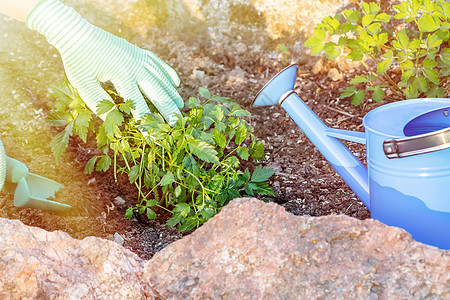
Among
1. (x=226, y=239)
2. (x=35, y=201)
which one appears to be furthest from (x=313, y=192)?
(x=35, y=201)

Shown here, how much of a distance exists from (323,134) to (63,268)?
0.80 meters

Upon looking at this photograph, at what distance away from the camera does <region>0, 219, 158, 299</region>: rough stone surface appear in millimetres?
879

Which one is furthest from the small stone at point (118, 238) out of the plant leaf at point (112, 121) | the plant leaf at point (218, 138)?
the plant leaf at point (218, 138)

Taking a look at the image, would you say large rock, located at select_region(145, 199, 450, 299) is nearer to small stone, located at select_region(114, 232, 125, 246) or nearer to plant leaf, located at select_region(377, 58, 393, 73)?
small stone, located at select_region(114, 232, 125, 246)

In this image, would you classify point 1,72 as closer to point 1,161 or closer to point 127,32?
point 127,32

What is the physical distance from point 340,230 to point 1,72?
195 centimetres

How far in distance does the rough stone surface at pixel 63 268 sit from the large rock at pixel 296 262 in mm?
53

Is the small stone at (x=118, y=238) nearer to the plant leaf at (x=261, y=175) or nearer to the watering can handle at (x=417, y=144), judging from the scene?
the plant leaf at (x=261, y=175)

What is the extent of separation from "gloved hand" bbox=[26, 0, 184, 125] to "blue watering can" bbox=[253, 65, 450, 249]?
25.9 inches

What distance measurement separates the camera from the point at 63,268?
0.92 metres

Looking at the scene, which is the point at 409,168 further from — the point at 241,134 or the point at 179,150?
the point at 179,150

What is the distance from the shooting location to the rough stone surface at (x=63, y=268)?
0.88 m

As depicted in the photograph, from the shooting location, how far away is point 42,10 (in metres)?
1.40

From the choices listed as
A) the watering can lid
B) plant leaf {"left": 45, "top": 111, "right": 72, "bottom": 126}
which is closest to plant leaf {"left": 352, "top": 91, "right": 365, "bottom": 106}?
the watering can lid
